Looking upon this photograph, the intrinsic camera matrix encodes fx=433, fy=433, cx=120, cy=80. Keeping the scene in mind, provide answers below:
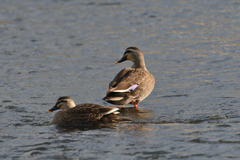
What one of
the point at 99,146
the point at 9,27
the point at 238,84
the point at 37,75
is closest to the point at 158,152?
the point at 99,146

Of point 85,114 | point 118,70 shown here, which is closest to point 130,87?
point 85,114

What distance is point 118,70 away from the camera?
1290 centimetres

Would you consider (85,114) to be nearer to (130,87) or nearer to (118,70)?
(130,87)

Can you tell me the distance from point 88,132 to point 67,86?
360 cm

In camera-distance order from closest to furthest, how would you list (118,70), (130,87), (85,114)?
(85,114) < (130,87) < (118,70)

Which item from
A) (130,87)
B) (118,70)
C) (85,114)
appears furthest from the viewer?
(118,70)

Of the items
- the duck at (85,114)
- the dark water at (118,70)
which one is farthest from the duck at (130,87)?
the duck at (85,114)

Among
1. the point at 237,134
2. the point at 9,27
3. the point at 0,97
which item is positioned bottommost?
the point at 237,134

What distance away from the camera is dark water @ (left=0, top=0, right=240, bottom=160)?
22.7ft

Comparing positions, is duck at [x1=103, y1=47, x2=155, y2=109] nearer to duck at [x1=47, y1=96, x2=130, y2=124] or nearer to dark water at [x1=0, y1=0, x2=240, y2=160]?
dark water at [x1=0, y1=0, x2=240, y2=160]

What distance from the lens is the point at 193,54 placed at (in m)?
14.0

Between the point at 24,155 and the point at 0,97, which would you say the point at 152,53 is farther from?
the point at 24,155

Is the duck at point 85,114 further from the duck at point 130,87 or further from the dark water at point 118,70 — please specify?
the duck at point 130,87

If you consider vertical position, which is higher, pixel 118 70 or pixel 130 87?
pixel 118 70
